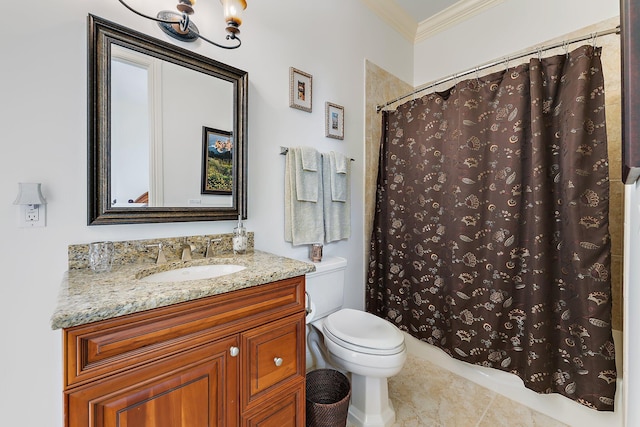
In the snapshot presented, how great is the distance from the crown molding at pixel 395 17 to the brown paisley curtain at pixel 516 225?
2.80 feet

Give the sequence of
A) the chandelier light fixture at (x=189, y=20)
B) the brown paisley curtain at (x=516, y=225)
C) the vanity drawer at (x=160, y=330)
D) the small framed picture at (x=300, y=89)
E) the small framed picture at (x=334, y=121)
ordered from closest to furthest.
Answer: the vanity drawer at (x=160, y=330) → the chandelier light fixture at (x=189, y=20) → the brown paisley curtain at (x=516, y=225) → the small framed picture at (x=300, y=89) → the small framed picture at (x=334, y=121)

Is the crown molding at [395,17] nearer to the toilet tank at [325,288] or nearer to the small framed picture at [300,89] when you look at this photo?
the small framed picture at [300,89]

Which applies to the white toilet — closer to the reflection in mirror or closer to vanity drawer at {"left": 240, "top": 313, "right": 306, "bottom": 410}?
vanity drawer at {"left": 240, "top": 313, "right": 306, "bottom": 410}

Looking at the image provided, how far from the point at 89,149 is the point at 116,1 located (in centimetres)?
63

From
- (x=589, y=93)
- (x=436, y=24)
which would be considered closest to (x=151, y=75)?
(x=589, y=93)

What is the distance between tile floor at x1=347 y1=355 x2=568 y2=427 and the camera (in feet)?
Result: 4.82

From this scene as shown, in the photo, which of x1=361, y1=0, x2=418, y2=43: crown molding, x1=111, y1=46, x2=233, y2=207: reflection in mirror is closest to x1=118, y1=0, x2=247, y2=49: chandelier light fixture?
x1=111, y1=46, x2=233, y2=207: reflection in mirror

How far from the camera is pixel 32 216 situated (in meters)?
0.99

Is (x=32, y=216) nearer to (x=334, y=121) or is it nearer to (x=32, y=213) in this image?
(x=32, y=213)

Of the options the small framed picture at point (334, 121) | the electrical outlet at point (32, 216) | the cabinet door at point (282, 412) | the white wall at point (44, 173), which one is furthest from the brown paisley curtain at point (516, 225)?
the electrical outlet at point (32, 216)

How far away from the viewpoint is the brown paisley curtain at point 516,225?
131 centimetres

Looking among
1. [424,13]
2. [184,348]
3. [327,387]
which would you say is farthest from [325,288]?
[424,13]

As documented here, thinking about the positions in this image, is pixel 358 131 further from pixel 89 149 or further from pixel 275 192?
pixel 89 149

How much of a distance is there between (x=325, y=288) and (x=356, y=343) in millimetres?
359
